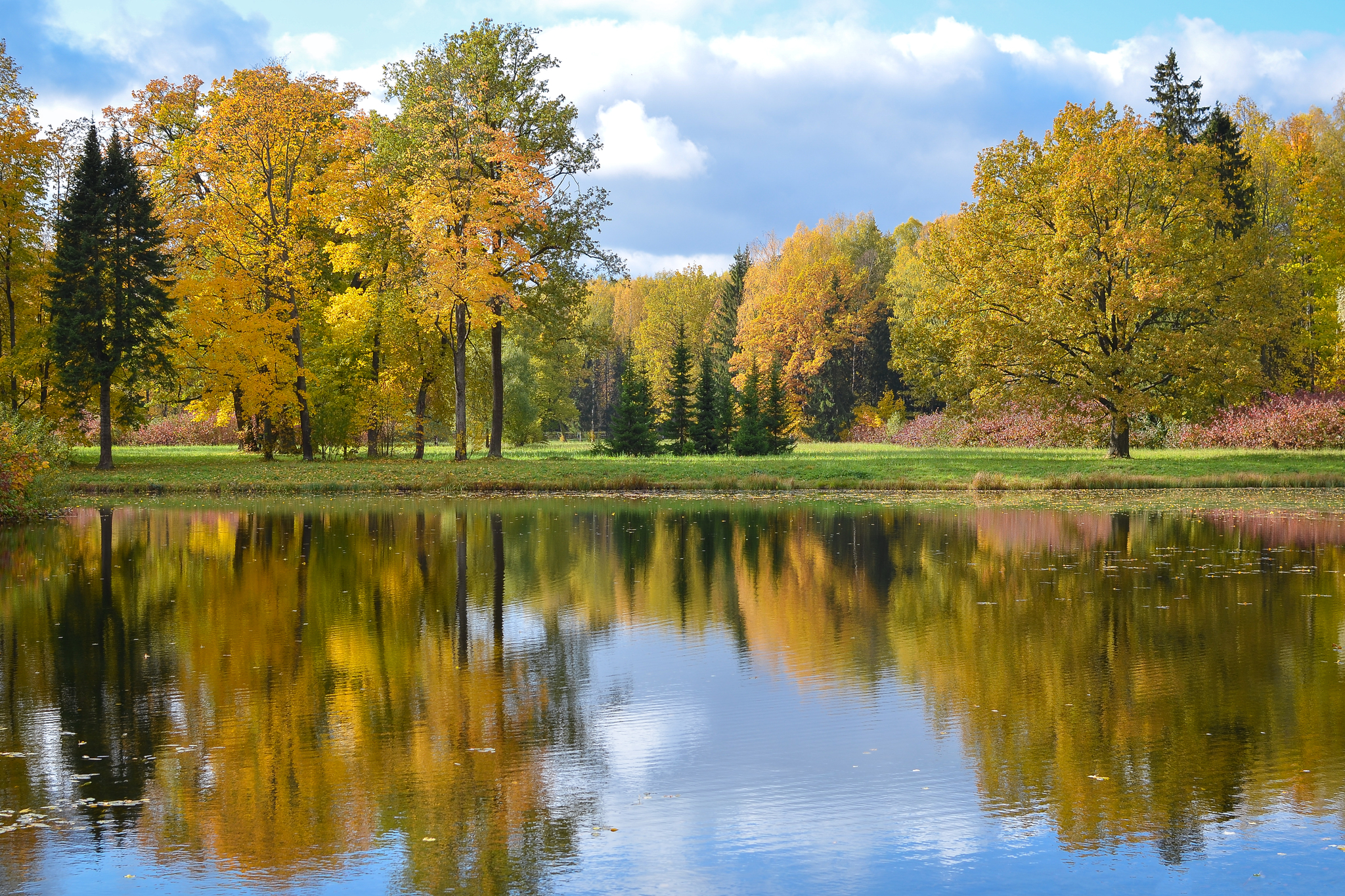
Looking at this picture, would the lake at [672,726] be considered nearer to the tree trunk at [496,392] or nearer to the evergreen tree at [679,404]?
the tree trunk at [496,392]

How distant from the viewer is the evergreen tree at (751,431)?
158 feet

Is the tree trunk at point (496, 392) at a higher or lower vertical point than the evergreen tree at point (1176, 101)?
lower

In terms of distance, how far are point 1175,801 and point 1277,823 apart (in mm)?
527

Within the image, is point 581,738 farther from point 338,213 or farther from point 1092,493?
point 338,213

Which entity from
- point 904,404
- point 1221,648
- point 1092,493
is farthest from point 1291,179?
point 1221,648

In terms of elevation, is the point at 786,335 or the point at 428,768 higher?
the point at 786,335

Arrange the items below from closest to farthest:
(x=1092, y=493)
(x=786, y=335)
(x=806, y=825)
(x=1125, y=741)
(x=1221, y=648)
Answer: (x=806, y=825) < (x=1125, y=741) < (x=1221, y=648) < (x=1092, y=493) < (x=786, y=335)

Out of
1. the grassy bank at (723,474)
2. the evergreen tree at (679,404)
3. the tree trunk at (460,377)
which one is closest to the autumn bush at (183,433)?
the grassy bank at (723,474)

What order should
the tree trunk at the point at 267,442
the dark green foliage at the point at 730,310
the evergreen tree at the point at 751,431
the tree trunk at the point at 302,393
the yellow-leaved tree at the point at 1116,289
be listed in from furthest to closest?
the dark green foliage at the point at 730,310 → the evergreen tree at the point at 751,431 → the tree trunk at the point at 267,442 → the tree trunk at the point at 302,393 → the yellow-leaved tree at the point at 1116,289

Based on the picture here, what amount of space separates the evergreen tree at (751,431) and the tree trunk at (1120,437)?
14.3m

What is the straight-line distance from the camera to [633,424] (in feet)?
162

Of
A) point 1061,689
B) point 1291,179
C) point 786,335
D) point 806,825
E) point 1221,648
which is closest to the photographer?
point 806,825

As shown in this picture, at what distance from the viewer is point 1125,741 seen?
7547 mm

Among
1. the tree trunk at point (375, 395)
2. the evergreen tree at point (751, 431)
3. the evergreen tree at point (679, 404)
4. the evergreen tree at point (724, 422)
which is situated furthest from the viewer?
the evergreen tree at point (679, 404)
